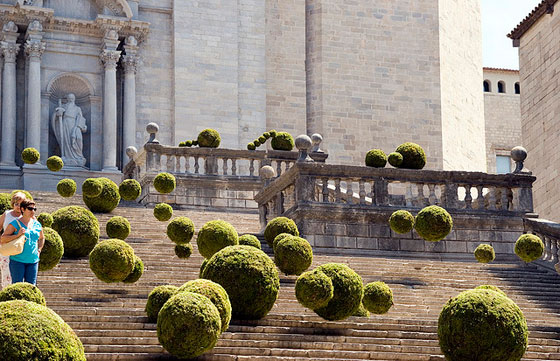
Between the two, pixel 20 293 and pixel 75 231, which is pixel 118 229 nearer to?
pixel 75 231

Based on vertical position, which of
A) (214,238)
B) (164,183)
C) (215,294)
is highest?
(164,183)

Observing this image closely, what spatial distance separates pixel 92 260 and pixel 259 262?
8.52 ft

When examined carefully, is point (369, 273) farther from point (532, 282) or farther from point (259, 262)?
point (259, 262)

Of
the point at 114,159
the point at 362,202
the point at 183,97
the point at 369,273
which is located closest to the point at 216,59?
the point at 183,97

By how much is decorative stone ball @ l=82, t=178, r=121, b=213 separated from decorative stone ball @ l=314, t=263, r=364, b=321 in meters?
7.99

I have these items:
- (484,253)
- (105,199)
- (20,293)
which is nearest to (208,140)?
(105,199)

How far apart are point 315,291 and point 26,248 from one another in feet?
10.4

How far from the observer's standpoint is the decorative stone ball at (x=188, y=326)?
10719 mm

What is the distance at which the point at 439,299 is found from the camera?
15.9m

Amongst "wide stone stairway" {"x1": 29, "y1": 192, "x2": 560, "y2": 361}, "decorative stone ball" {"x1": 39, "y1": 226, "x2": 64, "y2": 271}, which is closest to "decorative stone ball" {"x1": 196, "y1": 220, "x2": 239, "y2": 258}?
"wide stone stairway" {"x1": 29, "y1": 192, "x2": 560, "y2": 361}

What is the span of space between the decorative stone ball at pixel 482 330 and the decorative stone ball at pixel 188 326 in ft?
7.57

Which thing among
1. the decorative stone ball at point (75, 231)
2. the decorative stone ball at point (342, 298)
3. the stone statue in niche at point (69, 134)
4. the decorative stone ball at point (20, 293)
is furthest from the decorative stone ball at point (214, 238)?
the stone statue in niche at point (69, 134)

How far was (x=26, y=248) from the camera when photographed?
12.2 metres

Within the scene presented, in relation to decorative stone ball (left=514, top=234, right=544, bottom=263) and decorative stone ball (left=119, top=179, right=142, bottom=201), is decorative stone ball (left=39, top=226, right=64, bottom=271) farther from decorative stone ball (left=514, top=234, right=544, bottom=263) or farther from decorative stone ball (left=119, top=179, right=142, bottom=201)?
decorative stone ball (left=514, top=234, right=544, bottom=263)
